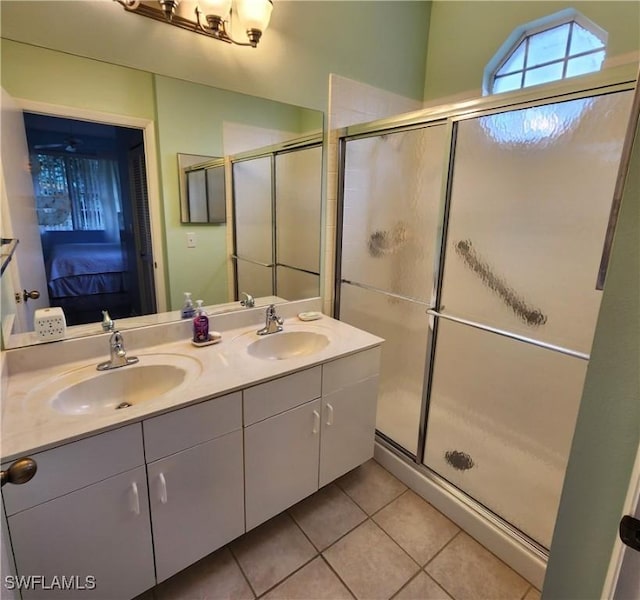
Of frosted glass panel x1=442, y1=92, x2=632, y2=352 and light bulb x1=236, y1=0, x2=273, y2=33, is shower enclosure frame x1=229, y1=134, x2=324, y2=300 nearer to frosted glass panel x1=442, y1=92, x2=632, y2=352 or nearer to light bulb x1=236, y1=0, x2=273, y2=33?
light bulb x1=236, y1=0, x2=273, y2=33

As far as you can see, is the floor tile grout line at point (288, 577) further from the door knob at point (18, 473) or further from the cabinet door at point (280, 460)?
the door knob at point (18, 473)

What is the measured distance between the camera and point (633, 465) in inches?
23.6

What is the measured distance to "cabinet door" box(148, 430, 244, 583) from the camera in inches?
45.5

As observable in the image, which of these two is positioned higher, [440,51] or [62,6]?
[440,51]

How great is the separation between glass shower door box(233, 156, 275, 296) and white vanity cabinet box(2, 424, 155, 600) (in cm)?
96

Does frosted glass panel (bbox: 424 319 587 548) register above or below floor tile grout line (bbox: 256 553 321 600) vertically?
above

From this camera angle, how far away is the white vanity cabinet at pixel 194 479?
3.70ft

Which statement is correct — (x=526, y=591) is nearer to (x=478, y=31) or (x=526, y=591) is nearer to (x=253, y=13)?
(x=253, y=13)

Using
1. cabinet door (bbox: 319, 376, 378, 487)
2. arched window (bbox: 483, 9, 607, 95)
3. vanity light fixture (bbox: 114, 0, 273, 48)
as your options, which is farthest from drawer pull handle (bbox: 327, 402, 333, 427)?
arched window (bbox: 483, 9, 607, 95)

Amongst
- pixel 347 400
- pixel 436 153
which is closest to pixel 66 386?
pixel 347 400

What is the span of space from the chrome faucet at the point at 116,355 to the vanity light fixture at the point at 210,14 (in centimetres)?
118

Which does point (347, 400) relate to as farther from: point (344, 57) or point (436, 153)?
point (344, 57)

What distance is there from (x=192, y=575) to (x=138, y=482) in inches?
23.2

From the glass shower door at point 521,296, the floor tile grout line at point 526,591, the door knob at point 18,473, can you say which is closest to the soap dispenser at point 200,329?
the door knob at point 18,473
